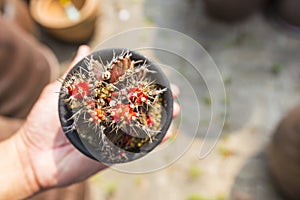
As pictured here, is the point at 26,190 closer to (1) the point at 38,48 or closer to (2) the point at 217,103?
(1) the point at 38,48

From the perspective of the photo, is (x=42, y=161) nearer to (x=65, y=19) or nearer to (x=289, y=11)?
(x=65, y=19)

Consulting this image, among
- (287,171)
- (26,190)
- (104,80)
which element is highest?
(104,80)

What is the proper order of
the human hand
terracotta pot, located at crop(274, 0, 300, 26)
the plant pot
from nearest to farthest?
the plant pot
the human hand
terracotta pot, located at crop(274, 0, 300, 26)

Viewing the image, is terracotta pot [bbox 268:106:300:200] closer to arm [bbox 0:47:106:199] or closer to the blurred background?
the blurred background

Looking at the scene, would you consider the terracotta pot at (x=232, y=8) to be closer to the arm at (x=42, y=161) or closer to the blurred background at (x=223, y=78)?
the blurred background at (x=223, y=78)

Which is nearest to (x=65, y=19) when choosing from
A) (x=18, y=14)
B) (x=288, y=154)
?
(x=18, y=14)

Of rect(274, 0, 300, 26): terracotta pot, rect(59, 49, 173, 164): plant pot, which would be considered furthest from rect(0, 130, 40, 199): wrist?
rect(274, 0, 300, 26): terracotta pot

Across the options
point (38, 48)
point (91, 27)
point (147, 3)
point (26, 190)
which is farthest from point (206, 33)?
point (26, 190)
